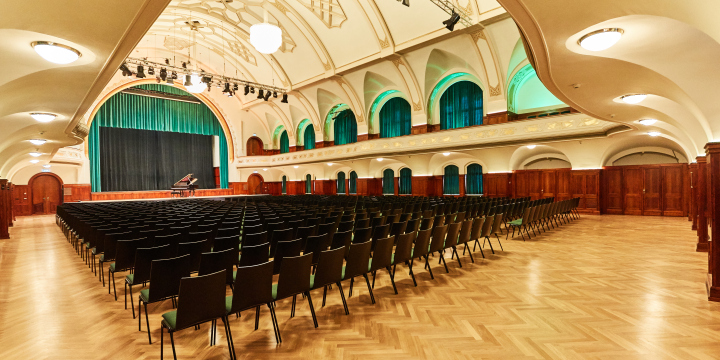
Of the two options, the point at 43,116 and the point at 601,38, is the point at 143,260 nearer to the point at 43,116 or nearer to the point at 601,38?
the point at 43,116

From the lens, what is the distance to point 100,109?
21.1 m

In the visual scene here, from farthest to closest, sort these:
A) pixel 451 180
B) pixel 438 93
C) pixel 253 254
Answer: pixel 451 180
pixel 438 93
pixel 253 254

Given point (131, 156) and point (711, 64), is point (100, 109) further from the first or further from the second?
point (711, 64)

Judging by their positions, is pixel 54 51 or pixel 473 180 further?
pixel 473 180

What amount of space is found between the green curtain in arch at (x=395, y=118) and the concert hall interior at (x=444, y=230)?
2693 mm

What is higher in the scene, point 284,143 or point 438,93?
point 438,93

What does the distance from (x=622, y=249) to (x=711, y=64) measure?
15.5ft

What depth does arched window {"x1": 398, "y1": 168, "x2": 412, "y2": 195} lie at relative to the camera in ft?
64.5

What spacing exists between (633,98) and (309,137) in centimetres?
2199

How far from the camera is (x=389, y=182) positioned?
20.5 metres

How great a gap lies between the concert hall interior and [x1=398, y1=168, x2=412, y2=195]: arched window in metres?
3.11

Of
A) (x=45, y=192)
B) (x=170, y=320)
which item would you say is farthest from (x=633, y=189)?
(x=45, y=192)

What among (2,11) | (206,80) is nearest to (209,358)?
(2,11)

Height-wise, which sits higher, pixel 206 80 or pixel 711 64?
pixel 206 80
